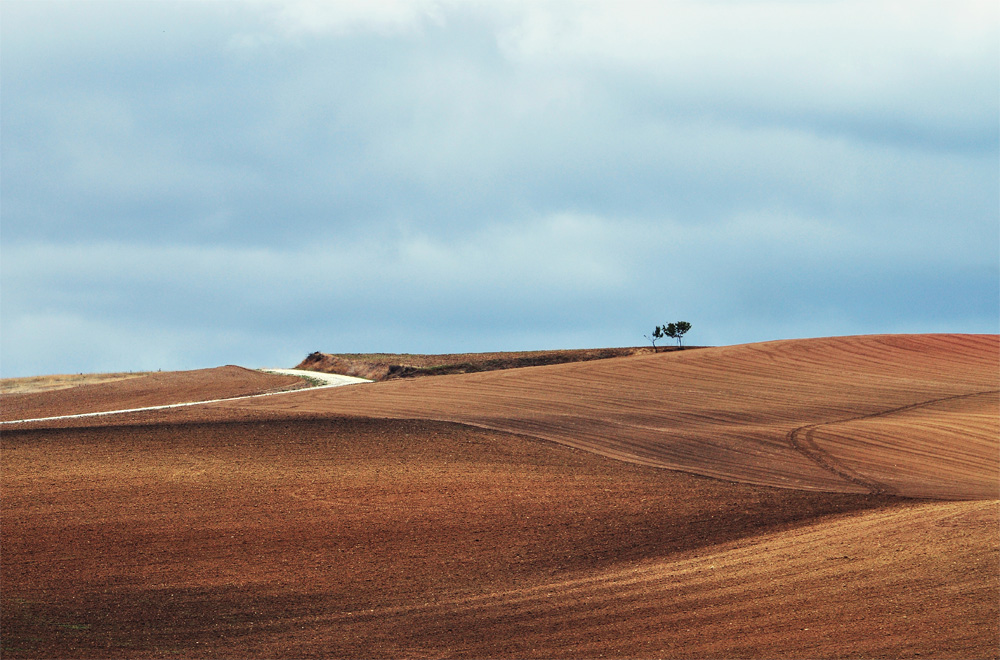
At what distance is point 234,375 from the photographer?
41.9m

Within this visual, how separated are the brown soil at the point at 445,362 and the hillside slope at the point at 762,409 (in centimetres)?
535

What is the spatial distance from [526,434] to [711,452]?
423 cm

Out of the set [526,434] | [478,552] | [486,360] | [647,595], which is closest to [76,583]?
[478,552]

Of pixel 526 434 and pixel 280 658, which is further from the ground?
pixel 526 434

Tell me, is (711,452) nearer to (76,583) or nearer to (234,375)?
(76,583)

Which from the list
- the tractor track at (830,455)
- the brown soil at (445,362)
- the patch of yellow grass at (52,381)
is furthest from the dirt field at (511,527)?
the patch of yellow grass at (52,381)

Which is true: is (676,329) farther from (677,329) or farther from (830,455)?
(830,455)

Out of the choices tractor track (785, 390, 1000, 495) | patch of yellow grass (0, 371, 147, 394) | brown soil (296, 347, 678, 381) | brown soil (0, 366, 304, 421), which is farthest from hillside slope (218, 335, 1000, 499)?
patch of yellow grass (0, 371, 147, 394)

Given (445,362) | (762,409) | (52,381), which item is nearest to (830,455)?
(762,409)

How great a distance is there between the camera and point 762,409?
89.6ft

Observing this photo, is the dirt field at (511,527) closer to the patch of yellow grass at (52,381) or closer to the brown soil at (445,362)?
the brown soil at (445,362)

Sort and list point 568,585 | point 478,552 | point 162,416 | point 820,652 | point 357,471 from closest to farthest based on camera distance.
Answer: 1. point 820,652
2. point 568,585
3. point 478,552
4. point 357,471
5. point 162,416

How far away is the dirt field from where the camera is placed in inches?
467

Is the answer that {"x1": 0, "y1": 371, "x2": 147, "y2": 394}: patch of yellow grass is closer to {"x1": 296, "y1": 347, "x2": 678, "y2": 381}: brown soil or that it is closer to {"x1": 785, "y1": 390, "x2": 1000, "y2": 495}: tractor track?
{"x1": 296, "y1": 347, "x2": 678, "y2": 381}: brown soil
